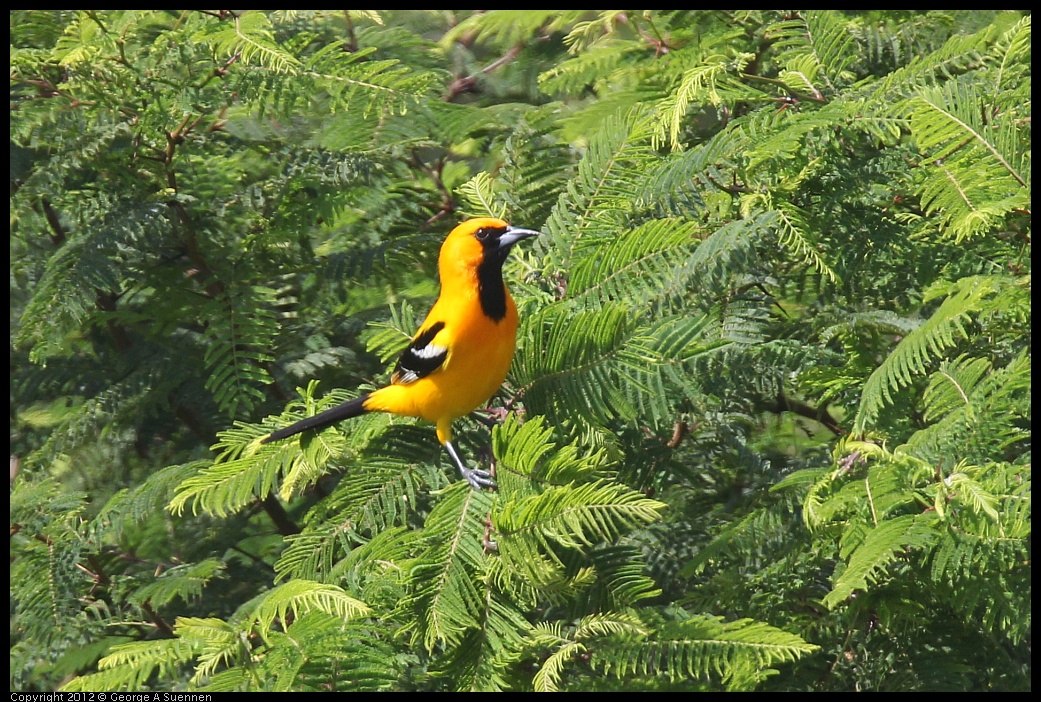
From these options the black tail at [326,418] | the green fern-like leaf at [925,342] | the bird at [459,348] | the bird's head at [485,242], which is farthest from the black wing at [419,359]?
the green fern-like leaf at [925,342]

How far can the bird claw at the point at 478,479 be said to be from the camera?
2533 mm

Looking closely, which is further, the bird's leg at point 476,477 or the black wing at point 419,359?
the black wing at point 419,359

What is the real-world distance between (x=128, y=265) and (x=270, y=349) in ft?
2.38

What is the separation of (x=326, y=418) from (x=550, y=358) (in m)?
0.75

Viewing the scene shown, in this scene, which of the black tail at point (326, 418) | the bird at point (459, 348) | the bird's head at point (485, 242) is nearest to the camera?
the black tail at point (326, 418)

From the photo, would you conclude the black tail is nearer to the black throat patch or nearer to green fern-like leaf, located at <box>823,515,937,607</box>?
the black throat patch

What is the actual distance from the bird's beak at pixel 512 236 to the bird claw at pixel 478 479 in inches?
37.4

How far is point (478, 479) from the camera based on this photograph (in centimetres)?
257

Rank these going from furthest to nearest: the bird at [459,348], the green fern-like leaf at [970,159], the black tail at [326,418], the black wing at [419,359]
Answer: the black wing at [419,359]
the bird at [459,348]
the black tail at [326,418]
the green fern-like leaf at [970,159]

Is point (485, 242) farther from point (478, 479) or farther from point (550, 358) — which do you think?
point (478, 479)

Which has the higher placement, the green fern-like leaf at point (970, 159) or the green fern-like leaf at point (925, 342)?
the green fern-like leaf at point (970, 159)

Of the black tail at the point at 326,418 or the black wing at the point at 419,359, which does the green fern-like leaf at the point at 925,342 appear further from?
the black tail at the point at 326,418

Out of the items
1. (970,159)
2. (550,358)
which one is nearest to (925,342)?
(970,159)

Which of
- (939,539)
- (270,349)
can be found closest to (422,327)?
(270,349)
